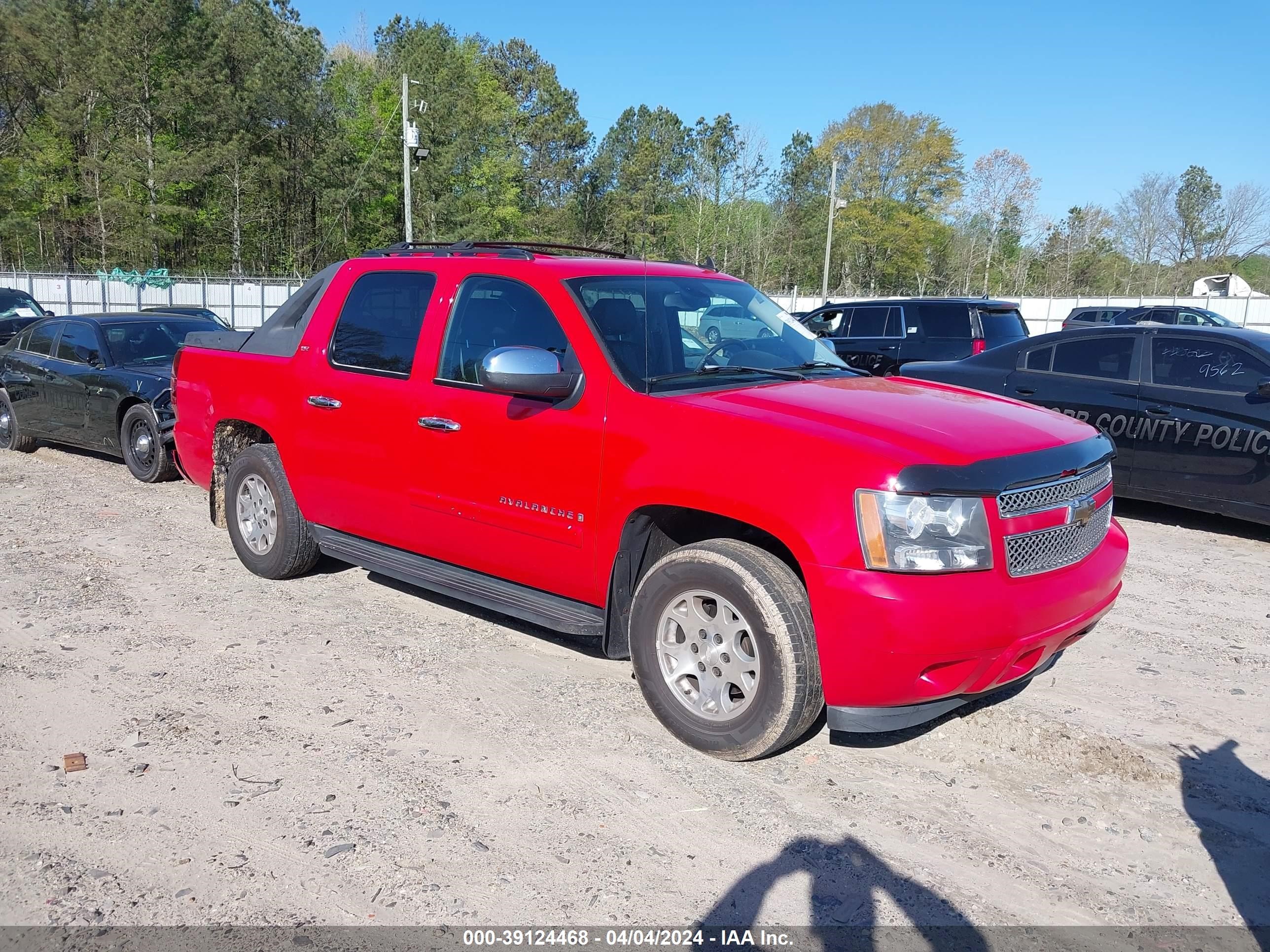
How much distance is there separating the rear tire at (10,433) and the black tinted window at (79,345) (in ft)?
4.41

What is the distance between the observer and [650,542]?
4.09 metres

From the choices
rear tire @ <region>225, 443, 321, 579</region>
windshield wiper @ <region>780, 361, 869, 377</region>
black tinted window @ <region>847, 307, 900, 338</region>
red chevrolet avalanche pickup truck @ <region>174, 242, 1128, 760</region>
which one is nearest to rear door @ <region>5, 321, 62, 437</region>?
rear tire @ <region>225, 443, 321, 579</region>

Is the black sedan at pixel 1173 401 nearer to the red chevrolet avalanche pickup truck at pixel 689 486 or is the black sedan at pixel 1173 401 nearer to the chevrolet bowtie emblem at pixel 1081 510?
the red chevrolet avalanche pickup truck at pixel 689 486

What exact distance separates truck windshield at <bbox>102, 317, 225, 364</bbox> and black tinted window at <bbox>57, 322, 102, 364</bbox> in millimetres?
139

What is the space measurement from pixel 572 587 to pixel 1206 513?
680 centimetres

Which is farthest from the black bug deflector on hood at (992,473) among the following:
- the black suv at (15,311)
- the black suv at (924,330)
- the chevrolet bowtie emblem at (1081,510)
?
the black suv at (15,311)

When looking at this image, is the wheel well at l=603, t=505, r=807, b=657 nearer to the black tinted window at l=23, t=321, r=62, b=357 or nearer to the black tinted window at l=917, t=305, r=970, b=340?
the black tinted window at l=23, t=321, r=62, b=357

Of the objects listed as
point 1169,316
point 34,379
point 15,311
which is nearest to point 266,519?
point 34,379

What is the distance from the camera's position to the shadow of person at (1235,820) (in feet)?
9.70

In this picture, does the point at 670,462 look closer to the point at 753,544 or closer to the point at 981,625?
the point at 753,544

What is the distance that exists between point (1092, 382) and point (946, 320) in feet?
20.6

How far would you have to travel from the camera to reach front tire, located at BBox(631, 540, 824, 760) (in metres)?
3.47

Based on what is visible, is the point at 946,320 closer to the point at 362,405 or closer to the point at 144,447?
the point at 144,447

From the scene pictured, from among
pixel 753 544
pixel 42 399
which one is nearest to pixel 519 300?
pixel 753 544
